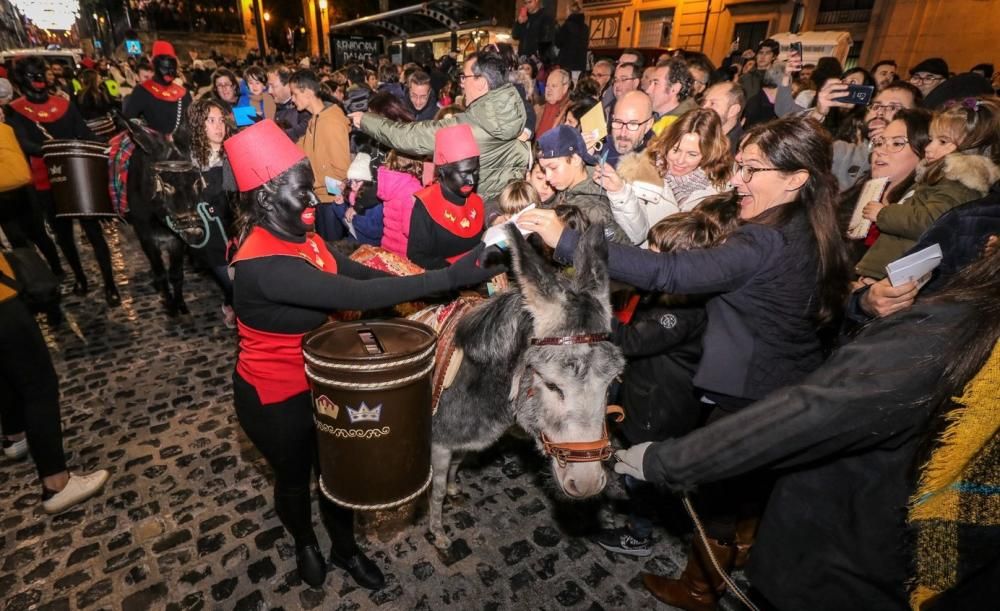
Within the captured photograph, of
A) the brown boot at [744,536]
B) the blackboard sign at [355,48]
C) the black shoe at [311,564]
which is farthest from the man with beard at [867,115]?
the blackboard sign at [355,48]

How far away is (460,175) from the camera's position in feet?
13.8

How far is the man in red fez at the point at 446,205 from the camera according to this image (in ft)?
13.7

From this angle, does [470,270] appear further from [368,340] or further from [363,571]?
[363,571]

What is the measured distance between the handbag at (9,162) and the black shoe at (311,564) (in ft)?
14.7

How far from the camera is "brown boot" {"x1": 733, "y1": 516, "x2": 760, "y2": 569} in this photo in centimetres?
382

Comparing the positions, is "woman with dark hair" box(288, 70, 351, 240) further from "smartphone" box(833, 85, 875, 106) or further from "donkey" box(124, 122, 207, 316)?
"smartphone" box(833, 85, 875, 106)

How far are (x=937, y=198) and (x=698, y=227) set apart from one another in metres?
2.48

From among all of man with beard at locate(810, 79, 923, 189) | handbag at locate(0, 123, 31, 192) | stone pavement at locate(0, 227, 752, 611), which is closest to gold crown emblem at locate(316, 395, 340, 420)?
stone pavement at locate(0, 227, 752, 611)

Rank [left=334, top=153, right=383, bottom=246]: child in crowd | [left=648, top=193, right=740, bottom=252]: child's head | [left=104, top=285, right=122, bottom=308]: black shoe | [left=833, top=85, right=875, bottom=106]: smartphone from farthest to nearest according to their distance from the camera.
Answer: [left=104, top=285, right=122, bottom=308]: black shoe
[left=334, top=153, right=383, bottom=246]: child in crowd
[left=833, top=85, right=875, bottom=106]: smartphone
[left=648, top=193, right=740, bottom=252]: child's head

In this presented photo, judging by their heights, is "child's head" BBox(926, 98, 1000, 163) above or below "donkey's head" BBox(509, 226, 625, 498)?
above

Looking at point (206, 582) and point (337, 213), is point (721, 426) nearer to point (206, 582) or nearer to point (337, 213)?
point (206, 582)

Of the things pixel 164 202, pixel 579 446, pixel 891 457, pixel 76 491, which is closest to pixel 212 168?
pixel 164 202

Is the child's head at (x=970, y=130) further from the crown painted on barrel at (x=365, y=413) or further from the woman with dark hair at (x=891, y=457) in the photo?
the crown painted on barrel at (x=365, y=413)

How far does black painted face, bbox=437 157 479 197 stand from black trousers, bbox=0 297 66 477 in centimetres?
348
